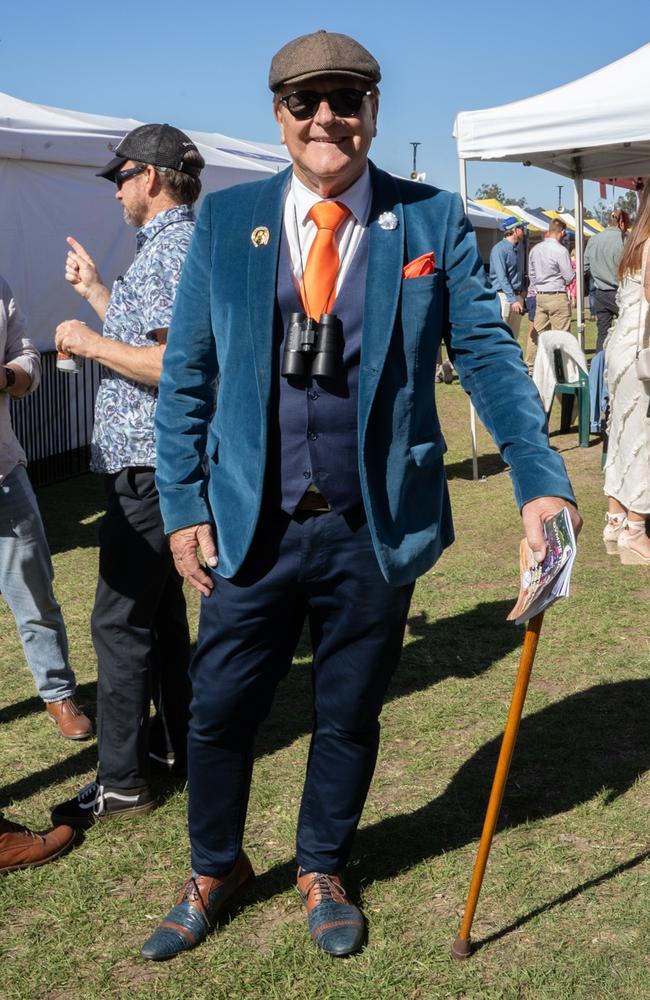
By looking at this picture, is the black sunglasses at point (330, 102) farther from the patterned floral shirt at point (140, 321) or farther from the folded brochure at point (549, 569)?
the folded brochure at point (549, 569)

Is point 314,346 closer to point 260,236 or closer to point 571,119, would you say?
point 260,236

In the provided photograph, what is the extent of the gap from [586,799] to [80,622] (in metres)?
2.91

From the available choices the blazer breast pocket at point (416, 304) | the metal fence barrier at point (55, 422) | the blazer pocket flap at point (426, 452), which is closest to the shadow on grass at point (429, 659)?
the blazer pocket flap at point (426, 452)

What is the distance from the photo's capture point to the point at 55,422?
30.3 feet

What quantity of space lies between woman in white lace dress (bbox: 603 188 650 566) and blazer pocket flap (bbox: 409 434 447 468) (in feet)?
12.8

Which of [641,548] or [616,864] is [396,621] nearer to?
[616,864]

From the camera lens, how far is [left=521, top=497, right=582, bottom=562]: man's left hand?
2523 mm

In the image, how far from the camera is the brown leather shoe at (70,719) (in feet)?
14.0

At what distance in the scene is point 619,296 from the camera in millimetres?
6582

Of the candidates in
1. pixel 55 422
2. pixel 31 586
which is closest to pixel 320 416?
pixel 31 586

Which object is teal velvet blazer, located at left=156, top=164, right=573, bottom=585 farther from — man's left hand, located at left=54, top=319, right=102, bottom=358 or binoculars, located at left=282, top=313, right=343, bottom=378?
man's left hand, located at left=54, top=319, right=102, bottom=358

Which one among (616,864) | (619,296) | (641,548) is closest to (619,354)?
(619,296)

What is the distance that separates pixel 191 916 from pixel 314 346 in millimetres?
1521

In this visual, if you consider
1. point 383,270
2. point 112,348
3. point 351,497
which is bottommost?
point 351,497
